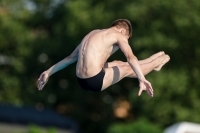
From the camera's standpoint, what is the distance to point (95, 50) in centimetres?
1047

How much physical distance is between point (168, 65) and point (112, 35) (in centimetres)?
2229

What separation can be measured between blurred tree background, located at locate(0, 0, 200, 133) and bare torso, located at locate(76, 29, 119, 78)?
14141 millimetres

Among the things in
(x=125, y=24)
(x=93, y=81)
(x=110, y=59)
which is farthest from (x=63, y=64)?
(x=110, y=59)

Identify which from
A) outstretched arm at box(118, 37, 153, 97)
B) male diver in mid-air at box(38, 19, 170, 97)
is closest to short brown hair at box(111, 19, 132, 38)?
male diver in mid-air at box(38, 19, 170, 97)

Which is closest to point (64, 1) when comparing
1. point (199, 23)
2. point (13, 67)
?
point (13, 67)

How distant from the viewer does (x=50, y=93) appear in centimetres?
4059

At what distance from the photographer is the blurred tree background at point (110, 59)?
31.1 meters

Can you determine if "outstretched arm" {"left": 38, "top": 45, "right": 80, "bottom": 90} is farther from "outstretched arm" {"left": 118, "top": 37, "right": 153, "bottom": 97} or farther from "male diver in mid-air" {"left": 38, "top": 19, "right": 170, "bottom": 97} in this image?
"outstretched arm" {"left": 118, "top": 37, "right": 153, "bottom": 97}

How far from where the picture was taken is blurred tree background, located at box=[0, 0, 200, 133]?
31062 mm

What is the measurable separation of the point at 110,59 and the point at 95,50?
2485 cm

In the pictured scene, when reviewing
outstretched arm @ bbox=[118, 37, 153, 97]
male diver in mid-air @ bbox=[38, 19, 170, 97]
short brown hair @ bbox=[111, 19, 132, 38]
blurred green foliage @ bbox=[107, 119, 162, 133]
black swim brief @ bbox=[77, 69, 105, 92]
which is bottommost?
outstretched arm @ bbox=[118, 37, 153, 97]

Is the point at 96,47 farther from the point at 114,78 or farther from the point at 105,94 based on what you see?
the point at 105,94

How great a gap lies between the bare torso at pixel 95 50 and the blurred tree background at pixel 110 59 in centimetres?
1414

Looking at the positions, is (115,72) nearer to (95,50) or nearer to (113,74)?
(113,74)
